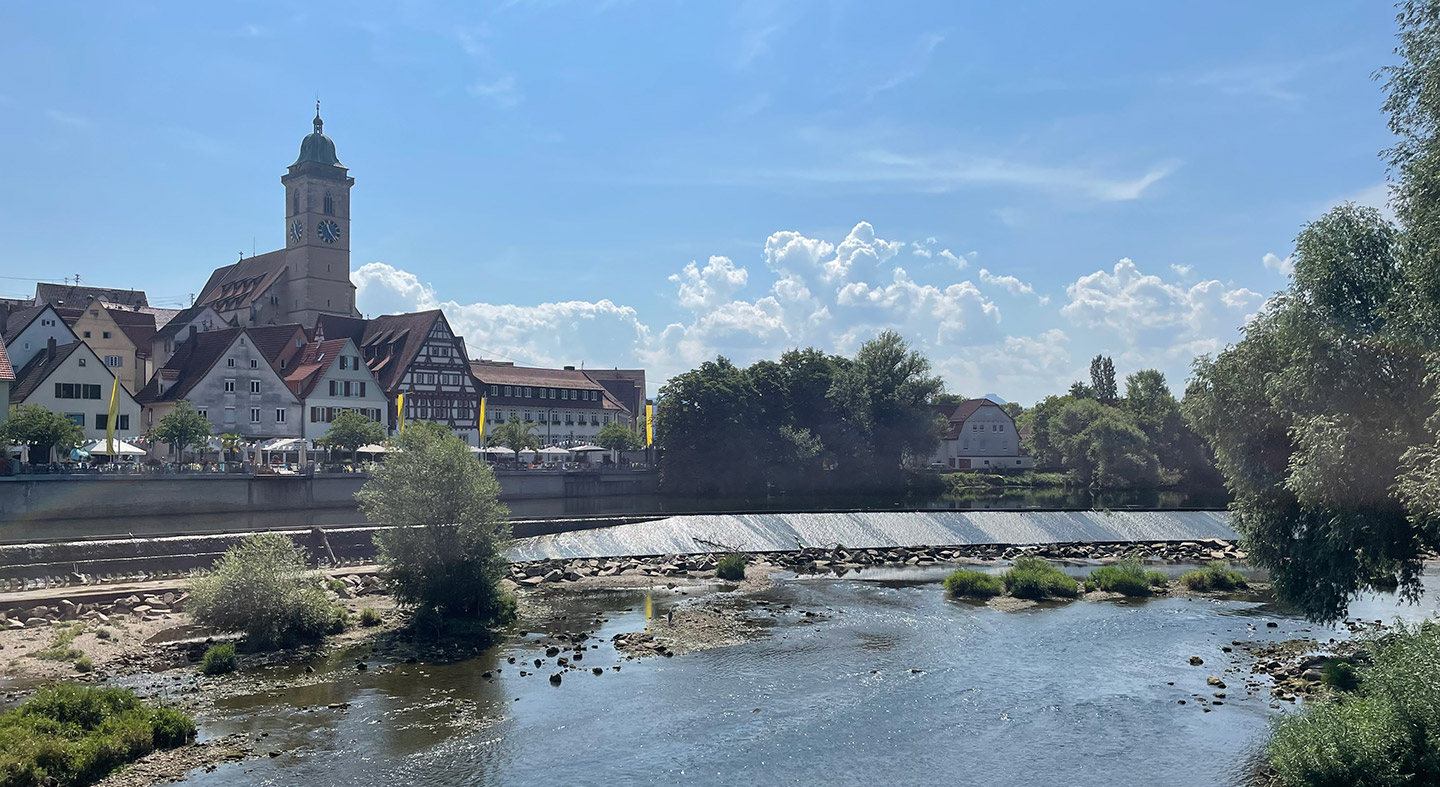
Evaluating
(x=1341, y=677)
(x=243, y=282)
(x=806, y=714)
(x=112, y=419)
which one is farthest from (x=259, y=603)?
(x=243, y=282)

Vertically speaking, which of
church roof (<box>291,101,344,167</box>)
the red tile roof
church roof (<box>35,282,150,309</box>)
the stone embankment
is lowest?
the stone embankment

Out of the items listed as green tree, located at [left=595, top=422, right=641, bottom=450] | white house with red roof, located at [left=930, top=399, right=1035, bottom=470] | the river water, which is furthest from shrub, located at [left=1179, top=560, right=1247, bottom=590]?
white house with red roof, located at [left=930, top=399, right=1035, bottom=470]

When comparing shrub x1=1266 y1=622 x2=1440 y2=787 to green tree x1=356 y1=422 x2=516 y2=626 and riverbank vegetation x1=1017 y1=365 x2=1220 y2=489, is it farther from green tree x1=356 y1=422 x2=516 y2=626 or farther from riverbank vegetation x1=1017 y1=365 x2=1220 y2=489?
riverbank vegetation x1=1017 y1=365 x2=1220 y2=489

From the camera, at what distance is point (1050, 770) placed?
19953mm

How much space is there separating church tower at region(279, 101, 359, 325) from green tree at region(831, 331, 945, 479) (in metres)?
55.1

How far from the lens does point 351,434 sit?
3012 inches

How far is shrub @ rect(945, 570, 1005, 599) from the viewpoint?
3991 cm

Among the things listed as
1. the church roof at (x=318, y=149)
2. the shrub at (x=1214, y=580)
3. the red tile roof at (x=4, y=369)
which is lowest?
the shrub at (x=1214, y=580)

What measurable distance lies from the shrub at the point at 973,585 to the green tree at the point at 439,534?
1786 cm

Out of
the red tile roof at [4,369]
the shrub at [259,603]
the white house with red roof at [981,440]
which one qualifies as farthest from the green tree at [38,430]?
the white house with red roof at [981,440]

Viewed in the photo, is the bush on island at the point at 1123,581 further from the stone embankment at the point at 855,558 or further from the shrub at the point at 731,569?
the shrub at the point at 731,569

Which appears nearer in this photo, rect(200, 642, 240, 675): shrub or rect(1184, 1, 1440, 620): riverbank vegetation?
rect(1184, 1, 1440, 620): riverbank vegetation

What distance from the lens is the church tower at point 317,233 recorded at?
111m

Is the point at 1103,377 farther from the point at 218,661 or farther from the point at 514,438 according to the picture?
the point at 218,661
